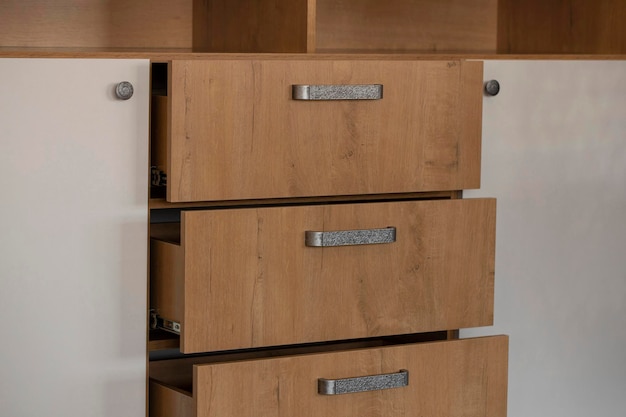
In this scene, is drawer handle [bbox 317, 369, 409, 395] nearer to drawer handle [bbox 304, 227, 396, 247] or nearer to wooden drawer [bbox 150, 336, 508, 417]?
wooden drawer [bbox 150, 336, 508, 417]

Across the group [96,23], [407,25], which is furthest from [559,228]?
[96,23]

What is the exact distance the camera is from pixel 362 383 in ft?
5.13

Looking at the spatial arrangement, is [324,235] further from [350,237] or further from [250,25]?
[250,25]

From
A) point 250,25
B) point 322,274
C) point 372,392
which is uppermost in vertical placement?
point 250,25

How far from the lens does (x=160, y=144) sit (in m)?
1.53

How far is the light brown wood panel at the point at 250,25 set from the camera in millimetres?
1688

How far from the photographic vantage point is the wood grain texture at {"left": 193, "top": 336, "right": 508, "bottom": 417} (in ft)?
4.84

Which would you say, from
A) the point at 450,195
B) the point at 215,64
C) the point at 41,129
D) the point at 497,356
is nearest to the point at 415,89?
the point at 450,195

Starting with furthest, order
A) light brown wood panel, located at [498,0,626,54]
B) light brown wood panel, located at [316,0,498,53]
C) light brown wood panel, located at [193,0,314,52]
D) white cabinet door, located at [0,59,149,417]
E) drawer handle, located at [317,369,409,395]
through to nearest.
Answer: light brown wood panel, located at [316,0,498,53] < light brown wood panel, located at [498,0,626,54] < light brown wood panel, located at [193,0,314,52] < drawer handle, located at [317,369,409,395] < white cabinet door, located at [0,59,149,417]

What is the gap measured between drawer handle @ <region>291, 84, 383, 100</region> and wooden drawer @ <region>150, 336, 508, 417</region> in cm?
37

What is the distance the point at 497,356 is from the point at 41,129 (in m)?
0.76

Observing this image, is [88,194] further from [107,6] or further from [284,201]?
[107,6]

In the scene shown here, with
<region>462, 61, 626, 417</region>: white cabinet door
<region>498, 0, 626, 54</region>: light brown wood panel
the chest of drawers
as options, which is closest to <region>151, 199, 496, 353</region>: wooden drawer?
the chest of drawers

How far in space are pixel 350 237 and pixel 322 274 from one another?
2.6 inches
